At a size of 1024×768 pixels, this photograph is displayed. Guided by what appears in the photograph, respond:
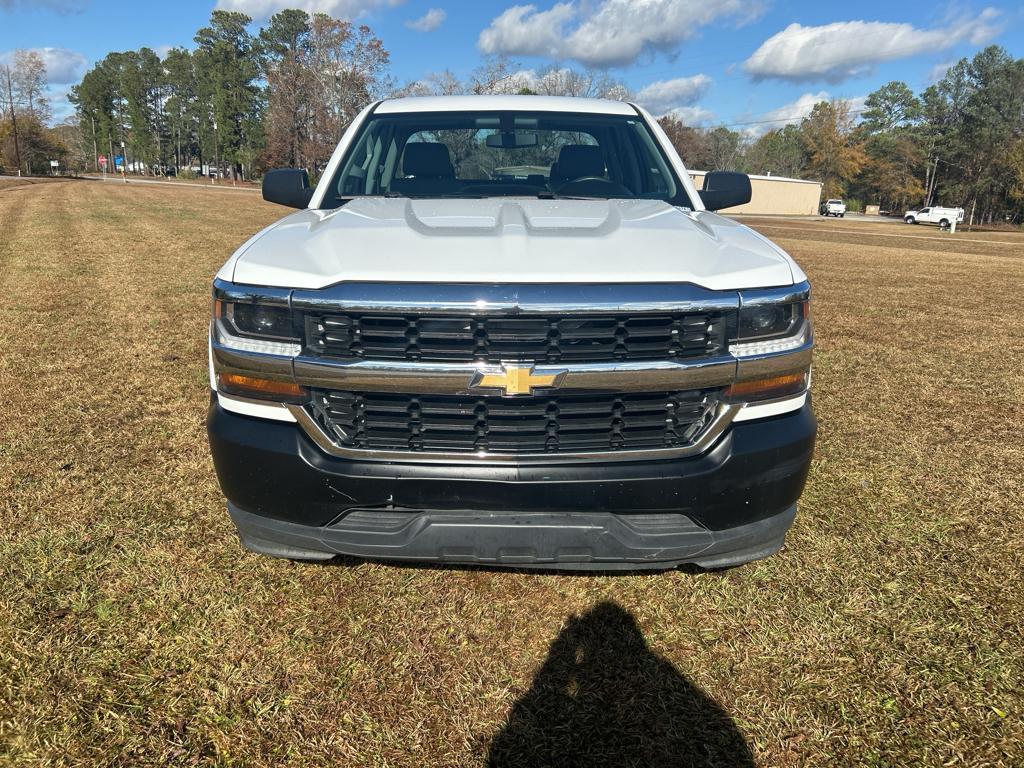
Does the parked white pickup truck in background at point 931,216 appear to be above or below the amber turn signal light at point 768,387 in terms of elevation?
below

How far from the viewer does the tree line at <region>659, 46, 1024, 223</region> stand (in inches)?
2240

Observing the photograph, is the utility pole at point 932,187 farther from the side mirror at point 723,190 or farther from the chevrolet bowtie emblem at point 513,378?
the chevrolet bowtie emblem at point 513,378

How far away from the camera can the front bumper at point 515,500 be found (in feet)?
6.75

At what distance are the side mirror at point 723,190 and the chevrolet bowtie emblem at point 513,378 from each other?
199 cm

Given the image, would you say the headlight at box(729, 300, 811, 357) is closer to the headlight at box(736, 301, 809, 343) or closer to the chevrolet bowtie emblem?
the headlight at box(736, 301, 809, 343)

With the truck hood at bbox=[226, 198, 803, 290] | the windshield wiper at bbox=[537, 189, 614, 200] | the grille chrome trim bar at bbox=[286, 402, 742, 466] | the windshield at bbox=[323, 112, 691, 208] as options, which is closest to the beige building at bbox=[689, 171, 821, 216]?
the windshield at bbox=[323, 112, 691, 208]

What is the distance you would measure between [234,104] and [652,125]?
295ft

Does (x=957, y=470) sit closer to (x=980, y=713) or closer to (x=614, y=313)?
(x=980, y=713)

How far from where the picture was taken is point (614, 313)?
1.98m

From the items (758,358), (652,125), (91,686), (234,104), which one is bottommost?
(91,686)

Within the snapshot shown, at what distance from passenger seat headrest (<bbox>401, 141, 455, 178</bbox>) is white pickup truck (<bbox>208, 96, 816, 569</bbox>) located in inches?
61.2

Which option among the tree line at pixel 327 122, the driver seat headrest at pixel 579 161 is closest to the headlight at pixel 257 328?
the driver seat headrest at pixel 579 161

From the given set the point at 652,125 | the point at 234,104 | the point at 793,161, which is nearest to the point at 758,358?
the point at 652,125

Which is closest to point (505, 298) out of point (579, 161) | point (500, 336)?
point (500, 336)
